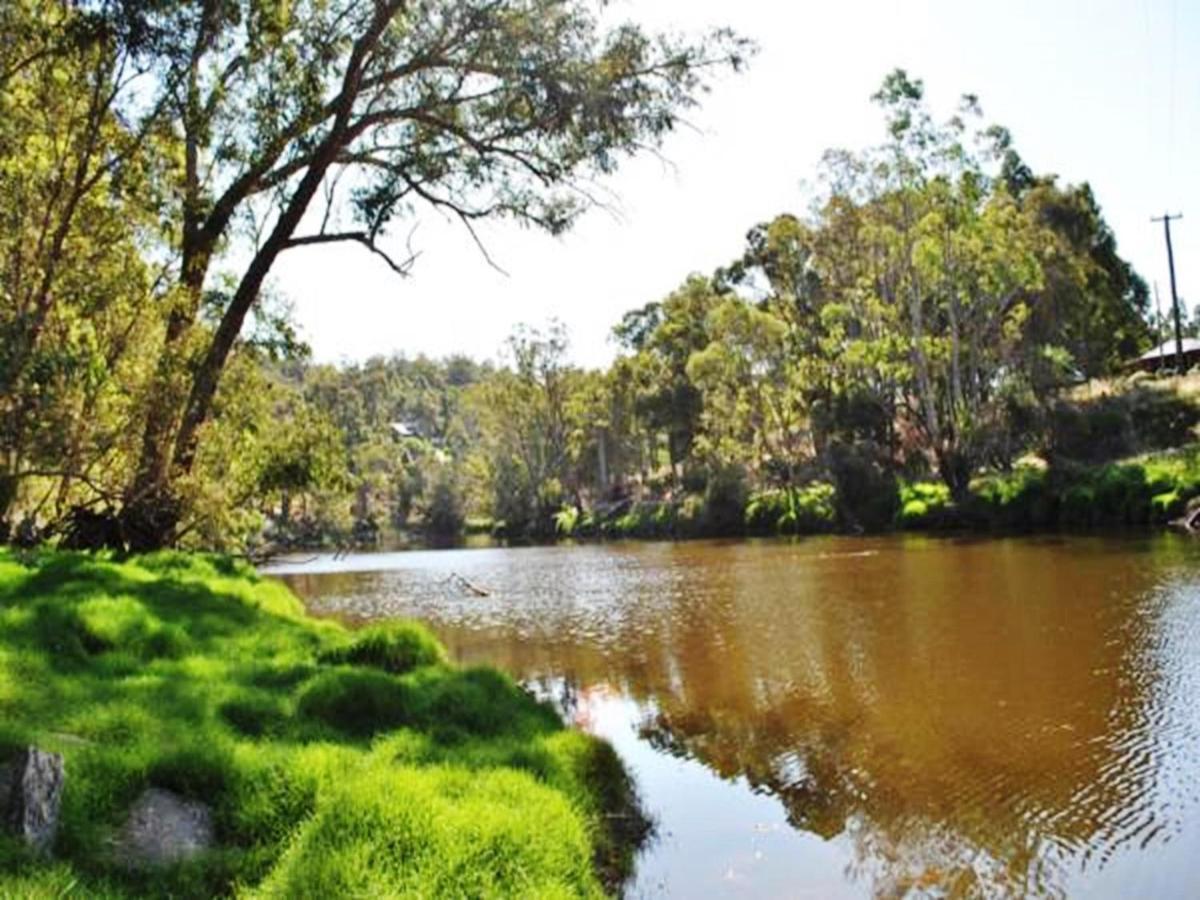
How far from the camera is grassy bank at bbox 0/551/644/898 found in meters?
5.23

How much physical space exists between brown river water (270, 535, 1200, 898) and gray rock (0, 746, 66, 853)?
146 inches

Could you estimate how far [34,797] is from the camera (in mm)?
5043

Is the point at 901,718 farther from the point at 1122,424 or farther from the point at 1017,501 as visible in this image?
the point at 1122,424

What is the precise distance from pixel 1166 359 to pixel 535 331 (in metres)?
46.6

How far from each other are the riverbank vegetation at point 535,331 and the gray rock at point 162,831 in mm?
6687

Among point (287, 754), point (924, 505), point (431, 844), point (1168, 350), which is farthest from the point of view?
point (1168, 350)

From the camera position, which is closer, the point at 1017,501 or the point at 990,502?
the point at 1017,501

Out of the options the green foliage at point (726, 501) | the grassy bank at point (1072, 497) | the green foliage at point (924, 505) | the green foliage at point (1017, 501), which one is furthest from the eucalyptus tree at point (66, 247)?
the green foliage at point (726, 501)

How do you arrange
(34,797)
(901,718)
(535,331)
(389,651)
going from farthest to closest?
(535,331)
(901,718)
(389,651)
(34,797)

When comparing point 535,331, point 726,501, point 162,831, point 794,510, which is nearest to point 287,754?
point 162,831

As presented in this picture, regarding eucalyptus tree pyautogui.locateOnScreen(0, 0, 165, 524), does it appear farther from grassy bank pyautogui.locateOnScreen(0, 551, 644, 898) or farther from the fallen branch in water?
the fallen branch in water

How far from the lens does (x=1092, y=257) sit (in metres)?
63.3

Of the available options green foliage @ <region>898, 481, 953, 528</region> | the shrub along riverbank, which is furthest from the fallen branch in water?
green foliage @ <region>898, 481, 953, 528</region>

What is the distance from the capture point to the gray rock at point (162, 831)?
540cm
